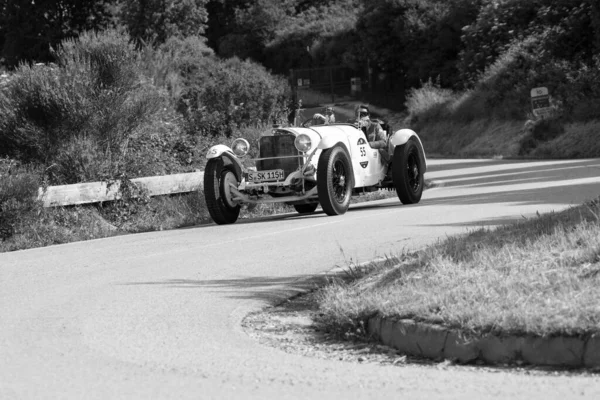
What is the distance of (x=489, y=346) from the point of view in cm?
741

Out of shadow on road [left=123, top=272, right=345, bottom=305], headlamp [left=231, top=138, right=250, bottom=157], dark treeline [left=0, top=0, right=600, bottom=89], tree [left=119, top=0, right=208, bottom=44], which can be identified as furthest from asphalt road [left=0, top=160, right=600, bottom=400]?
tree [left=119, top=0, right=208, bottom=44]

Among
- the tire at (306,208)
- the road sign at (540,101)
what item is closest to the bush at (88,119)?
the tire at (306,208)

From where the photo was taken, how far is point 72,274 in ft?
41.3

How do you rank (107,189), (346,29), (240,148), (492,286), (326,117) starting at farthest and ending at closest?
(346,29), (326,117), (240,148), (107,189), (492,286)

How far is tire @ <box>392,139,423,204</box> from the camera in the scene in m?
19.1

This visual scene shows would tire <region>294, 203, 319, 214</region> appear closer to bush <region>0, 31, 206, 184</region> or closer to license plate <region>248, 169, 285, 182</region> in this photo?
license plate <region>248, 169, 285, 182</region>

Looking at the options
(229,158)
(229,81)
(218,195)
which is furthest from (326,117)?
(229,81)

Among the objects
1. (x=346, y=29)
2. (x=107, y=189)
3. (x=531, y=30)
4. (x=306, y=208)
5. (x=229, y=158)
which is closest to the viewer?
(x=107, y=189)

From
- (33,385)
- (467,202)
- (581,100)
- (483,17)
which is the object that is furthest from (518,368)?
(483,17)

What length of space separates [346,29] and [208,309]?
5495 cm

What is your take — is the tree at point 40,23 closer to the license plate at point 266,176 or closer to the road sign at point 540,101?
the road sign at point 540,101

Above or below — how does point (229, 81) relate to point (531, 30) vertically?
below

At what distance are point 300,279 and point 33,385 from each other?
446 centimetres

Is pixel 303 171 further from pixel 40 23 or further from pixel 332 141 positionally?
pixel 40 23
